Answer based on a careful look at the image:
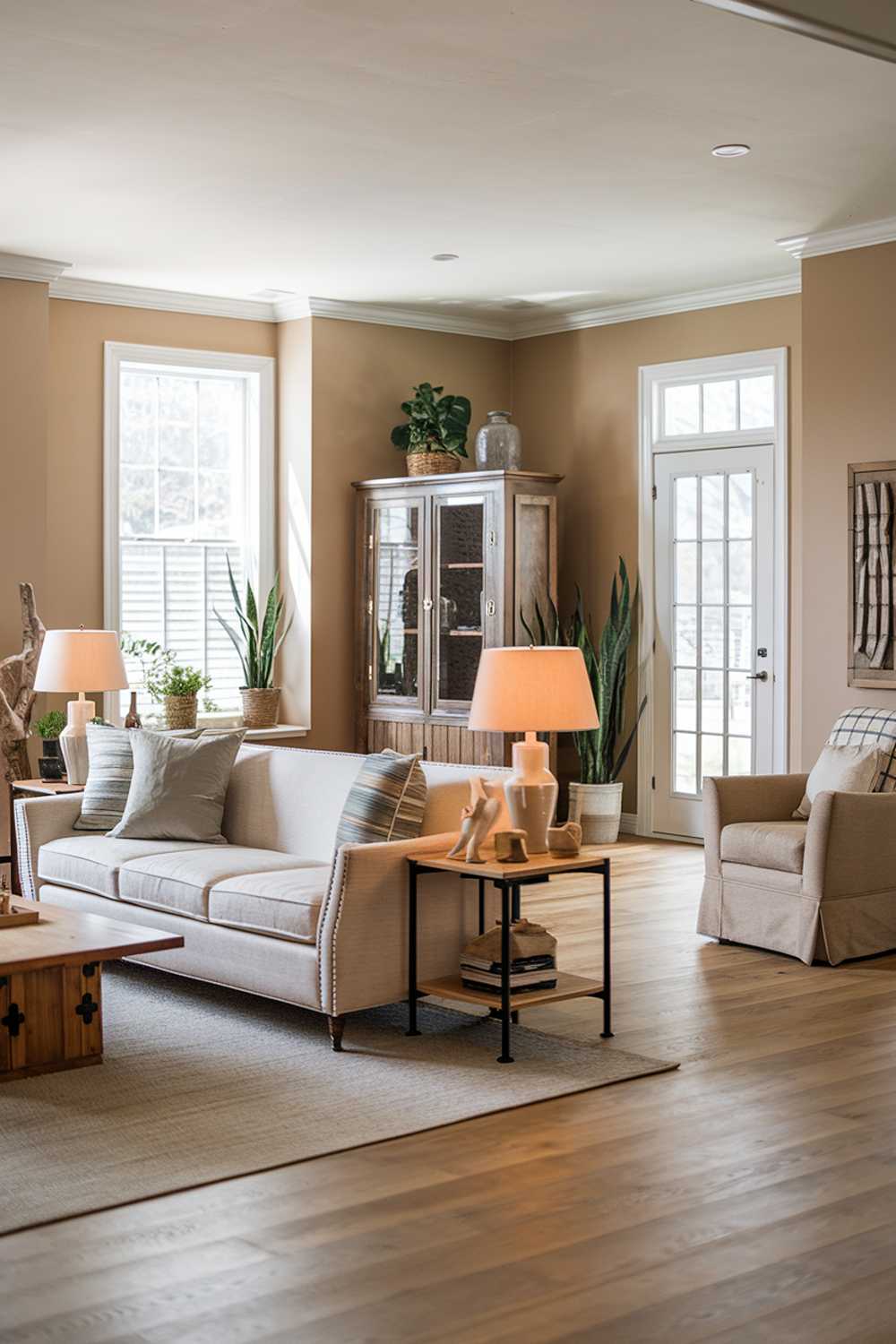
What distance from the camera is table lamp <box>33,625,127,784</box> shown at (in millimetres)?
6332

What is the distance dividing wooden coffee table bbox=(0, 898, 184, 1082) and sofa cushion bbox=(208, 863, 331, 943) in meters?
0.33

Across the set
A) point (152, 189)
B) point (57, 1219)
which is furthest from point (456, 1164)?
point (152, 189)

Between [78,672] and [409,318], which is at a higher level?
[409,318]

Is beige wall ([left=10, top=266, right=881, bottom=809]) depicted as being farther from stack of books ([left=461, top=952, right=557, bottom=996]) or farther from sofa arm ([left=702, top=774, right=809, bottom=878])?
stack of books ([left=461, top=952, right=557, bottom=996])

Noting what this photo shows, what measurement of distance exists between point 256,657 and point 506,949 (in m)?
4.36

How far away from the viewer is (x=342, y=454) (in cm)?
863

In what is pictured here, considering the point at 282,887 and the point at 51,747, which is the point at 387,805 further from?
the point at 51,747

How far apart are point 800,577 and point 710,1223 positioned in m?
5.04

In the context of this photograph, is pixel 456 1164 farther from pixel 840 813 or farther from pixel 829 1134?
pixel 840 813

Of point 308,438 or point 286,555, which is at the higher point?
point 308,438

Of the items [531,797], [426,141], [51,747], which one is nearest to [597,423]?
[426,141]

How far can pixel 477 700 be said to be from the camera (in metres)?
4.71

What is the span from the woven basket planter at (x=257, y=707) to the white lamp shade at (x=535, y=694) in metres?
3.83

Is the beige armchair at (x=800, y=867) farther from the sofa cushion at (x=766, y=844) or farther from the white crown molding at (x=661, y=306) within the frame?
the white crown molding at (x=661, y=306)
